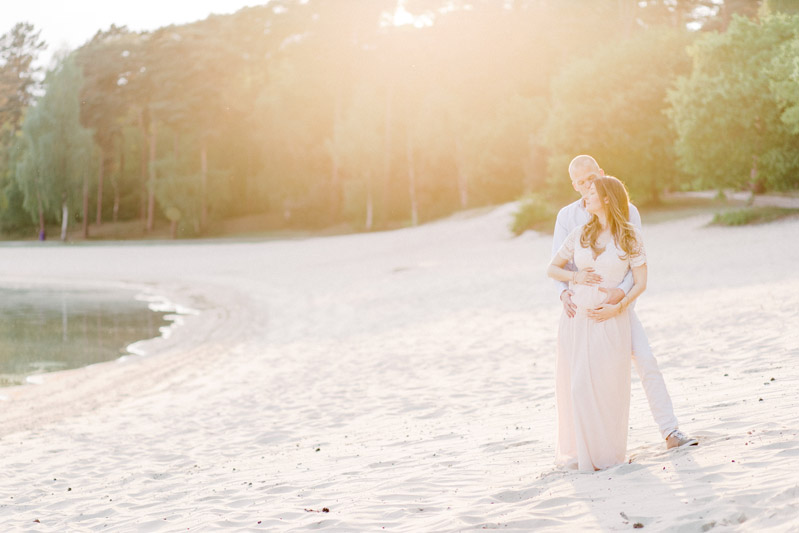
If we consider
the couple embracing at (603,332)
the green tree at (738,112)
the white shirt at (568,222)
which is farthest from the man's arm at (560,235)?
the green tree at (738,112)

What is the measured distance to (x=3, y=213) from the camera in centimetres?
6003

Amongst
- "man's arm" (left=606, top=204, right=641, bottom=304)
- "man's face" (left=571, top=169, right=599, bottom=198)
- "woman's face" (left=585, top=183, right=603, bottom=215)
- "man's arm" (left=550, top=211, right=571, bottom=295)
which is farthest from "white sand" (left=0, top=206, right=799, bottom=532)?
"man's face" (left=571, top=169, right=599, bottom=198)

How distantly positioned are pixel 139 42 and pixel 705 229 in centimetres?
4243

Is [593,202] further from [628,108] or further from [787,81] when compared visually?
[628,108]

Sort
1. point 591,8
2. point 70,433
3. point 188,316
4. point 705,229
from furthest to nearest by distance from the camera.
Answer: point 591,8
point 705,229
point 188,316
point 70,433

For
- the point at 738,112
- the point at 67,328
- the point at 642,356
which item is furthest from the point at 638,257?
the point at 738,112

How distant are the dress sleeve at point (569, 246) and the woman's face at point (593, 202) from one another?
0.15 m

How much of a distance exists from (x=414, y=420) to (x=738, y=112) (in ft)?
66.4

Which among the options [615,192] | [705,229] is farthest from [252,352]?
[705,229]

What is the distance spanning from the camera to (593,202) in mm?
5102

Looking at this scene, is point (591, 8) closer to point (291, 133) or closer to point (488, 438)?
point (291, 133)

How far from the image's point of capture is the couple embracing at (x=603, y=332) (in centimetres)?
504

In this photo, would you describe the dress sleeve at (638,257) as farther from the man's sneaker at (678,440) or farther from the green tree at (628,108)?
the green tree at (628,108)

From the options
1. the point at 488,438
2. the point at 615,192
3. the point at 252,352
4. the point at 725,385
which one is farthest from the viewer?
the point at 252,352
